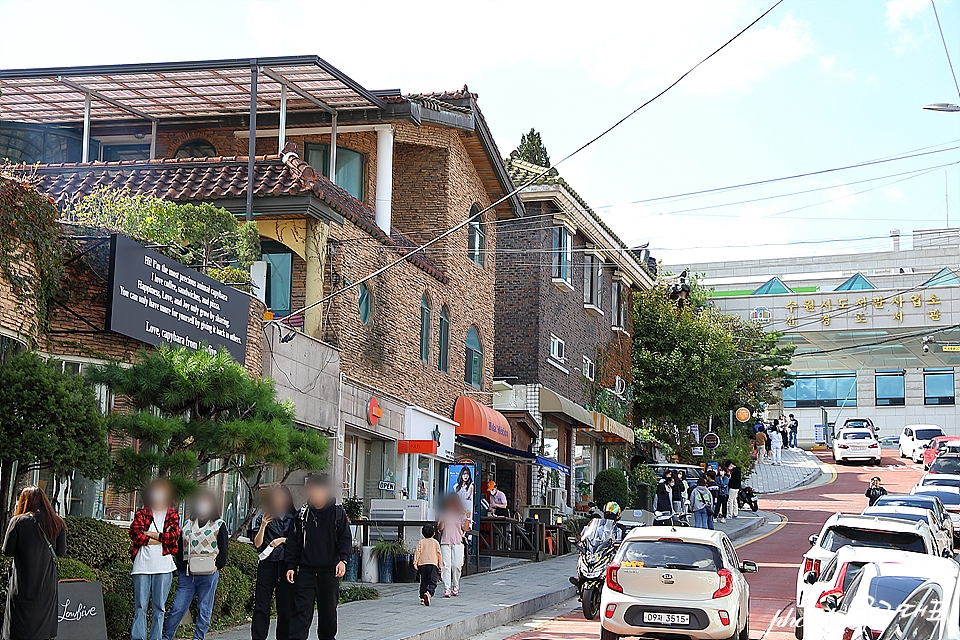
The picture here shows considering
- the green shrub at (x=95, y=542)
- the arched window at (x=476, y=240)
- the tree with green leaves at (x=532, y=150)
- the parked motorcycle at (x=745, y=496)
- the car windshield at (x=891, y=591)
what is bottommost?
the car windshield at (x=891, y=591)

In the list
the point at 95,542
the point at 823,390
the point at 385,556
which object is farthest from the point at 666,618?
the point at 823,390

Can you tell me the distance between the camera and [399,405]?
2486 cm

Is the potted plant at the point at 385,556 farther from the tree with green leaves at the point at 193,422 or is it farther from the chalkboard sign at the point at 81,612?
the chalkboard sign at the point at 81,612

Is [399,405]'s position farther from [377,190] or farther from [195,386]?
[195,386]

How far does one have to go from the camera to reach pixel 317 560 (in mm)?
12305

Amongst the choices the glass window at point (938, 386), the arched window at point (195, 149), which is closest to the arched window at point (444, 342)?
the arched window at point (195, 149)

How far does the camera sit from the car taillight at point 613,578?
15070 mm

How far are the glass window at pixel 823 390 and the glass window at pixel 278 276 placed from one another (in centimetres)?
6137

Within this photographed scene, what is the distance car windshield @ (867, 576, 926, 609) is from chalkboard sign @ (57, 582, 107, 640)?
289 inches

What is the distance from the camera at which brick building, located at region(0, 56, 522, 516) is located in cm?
2106

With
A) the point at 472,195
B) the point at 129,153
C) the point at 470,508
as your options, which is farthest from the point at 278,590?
the point at 472,195

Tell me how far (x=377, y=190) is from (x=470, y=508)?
6816 mm

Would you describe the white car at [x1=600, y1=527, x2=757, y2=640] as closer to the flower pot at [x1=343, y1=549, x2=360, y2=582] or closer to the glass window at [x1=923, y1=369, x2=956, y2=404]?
the flower pot at [x1=343, y1=549, x2=360, y2=582]

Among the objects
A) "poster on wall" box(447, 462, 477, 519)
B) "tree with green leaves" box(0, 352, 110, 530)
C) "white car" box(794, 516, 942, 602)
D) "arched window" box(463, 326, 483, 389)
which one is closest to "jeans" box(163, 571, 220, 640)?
"tree with green leaves" box(0, 352, 110, 530)
